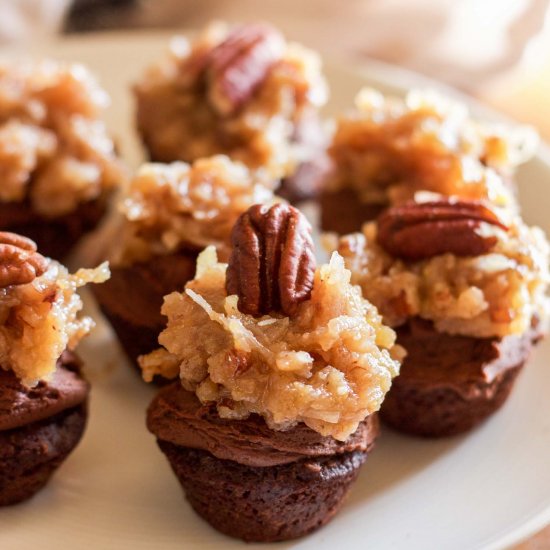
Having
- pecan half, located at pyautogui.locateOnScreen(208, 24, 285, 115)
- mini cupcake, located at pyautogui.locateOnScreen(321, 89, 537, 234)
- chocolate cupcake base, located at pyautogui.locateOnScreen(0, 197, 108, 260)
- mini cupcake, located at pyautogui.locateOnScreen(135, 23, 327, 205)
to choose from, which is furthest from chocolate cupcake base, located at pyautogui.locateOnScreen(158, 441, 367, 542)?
pecan half, located at pyautogui.locateOnScreen(208, 24, 285, 115)

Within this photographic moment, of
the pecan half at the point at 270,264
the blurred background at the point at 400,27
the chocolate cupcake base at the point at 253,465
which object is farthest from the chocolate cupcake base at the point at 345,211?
the blurred background at the point at 400,27

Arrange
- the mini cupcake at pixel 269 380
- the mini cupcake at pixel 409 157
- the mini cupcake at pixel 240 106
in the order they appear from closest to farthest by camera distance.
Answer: the mini cupcake at pixel 269 380 < the mini cupcake at pixel 409 157 < the mini cupcake at pixel 240 106

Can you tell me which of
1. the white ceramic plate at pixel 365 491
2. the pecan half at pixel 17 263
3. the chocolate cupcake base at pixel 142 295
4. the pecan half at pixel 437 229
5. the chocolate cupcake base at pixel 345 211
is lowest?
the white ceramic plate at pixel 365 491

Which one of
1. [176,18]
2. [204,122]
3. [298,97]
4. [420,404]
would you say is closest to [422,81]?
[298,97]

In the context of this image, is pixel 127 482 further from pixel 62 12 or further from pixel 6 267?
pixel 62 12

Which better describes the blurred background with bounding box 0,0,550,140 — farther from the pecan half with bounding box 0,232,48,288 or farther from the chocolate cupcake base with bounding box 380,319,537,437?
the pecan half with bounding box 0,232,48,288

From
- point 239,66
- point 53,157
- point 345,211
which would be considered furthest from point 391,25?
point 53,157

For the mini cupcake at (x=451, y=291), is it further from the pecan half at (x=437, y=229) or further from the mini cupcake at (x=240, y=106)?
the mini cupcake at (x=240, y=106)

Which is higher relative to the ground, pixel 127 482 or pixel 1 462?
pixel 1 462
